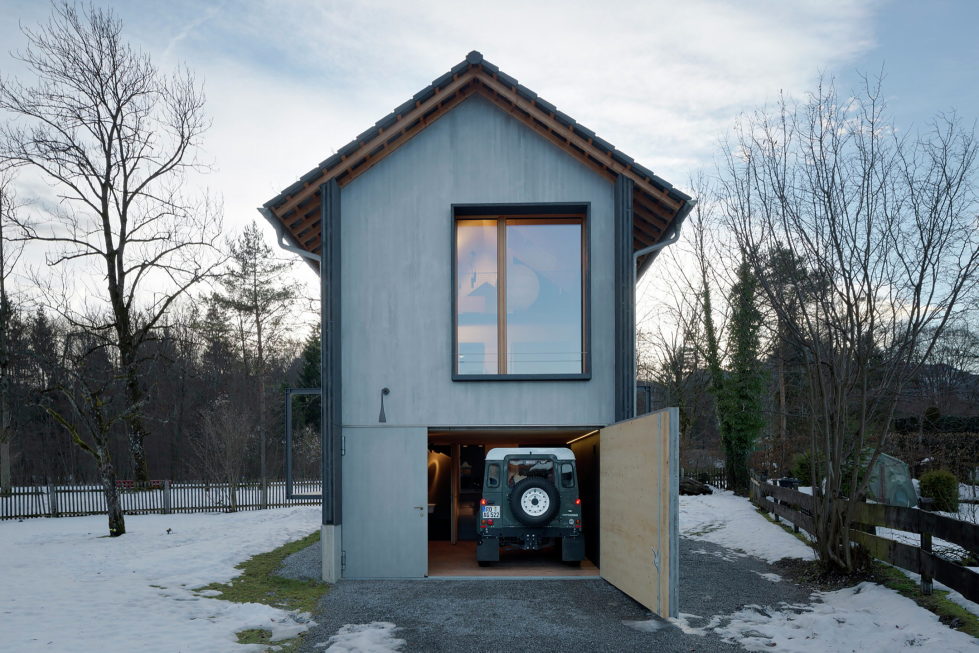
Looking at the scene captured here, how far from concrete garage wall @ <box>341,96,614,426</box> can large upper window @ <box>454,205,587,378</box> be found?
248mm

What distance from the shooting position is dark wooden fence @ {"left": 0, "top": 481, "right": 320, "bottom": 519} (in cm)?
2078

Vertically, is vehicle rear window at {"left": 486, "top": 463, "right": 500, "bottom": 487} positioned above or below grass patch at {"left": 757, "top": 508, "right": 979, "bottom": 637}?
above

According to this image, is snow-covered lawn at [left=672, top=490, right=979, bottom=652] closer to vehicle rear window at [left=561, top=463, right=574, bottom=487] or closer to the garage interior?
the garage interior

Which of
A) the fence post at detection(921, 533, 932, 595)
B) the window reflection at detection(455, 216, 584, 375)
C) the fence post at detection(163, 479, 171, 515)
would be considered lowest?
the fence post at detection(163, 479, 171, 515)

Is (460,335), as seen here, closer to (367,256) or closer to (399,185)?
(367,256)

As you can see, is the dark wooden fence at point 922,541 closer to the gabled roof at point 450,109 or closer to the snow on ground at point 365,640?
the gabled roof at point 450,109

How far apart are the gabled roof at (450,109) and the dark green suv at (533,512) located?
473 centimetres

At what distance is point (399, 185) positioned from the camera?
33.8 feet

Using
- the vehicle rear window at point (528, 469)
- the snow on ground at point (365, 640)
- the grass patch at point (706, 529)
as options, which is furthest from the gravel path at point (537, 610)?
the grass patch at point (706, 529)

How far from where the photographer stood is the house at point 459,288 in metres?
9.86

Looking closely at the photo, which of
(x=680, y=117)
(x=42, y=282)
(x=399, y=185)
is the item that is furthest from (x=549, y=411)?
(x=42, y=282)

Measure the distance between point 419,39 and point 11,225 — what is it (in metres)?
15.4

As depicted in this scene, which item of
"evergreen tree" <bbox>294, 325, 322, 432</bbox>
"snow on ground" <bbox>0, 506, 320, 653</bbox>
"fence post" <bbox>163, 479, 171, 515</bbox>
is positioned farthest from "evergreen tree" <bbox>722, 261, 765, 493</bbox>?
"evergreen tree" <bbox>294, 325, 322, 432</bbox>

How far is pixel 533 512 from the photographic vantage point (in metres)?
10.8
